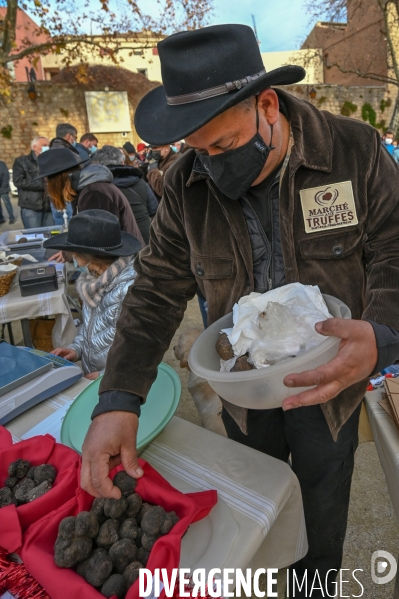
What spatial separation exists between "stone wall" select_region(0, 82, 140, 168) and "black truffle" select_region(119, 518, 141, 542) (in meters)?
18.5

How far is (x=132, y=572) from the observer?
31.4 inches

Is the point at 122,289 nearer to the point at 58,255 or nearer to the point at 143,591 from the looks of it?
the point at 143,591

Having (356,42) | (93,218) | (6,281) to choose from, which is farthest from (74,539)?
(356,42)

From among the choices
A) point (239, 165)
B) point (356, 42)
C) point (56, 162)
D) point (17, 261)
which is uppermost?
point (356, 42)

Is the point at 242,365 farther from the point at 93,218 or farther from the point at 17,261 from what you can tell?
the point at 17,261

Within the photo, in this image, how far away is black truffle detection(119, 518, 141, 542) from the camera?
2.82ft

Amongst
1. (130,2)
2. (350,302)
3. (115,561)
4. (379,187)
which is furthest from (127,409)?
(130,2)

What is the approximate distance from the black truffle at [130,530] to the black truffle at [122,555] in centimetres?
3

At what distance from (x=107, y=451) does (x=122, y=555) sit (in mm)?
248

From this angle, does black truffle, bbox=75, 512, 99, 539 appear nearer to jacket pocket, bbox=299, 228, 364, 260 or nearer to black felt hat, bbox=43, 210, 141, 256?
jacket pocket, bbox=299, 228, 364, 260

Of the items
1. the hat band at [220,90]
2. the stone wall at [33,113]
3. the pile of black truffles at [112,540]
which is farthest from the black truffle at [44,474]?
the stone wall at [33,113]

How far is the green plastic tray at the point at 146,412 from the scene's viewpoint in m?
1.21

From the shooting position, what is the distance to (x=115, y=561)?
820 mm

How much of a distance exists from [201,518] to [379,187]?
99 cm
